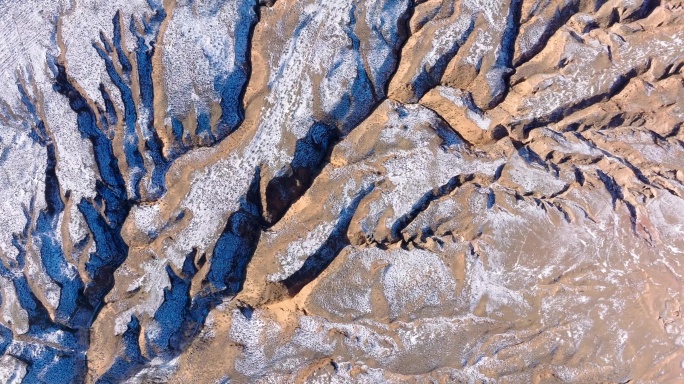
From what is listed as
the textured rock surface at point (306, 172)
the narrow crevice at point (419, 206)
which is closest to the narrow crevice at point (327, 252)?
the textured rock surface at point (306, 172)

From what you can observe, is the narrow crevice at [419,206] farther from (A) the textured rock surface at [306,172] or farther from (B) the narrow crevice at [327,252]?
(B) the narrow crevice at [327,252]

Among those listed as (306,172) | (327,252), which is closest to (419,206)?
(327,252)

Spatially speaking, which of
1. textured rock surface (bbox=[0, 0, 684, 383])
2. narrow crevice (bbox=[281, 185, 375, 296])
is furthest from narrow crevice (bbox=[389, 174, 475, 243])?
narrow crevice (bbox=[281, 185, 375, 296])

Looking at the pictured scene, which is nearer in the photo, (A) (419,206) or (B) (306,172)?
(A) (419,206)

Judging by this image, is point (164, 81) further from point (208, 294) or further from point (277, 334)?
point (277, 334)

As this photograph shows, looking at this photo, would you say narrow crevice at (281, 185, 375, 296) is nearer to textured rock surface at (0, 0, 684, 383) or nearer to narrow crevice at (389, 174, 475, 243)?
textured rock surface at (0, 0, 684, 383)

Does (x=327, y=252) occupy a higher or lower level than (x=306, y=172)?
lower

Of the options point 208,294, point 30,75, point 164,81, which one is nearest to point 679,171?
point 208,294

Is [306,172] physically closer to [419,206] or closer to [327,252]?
[327,252]
